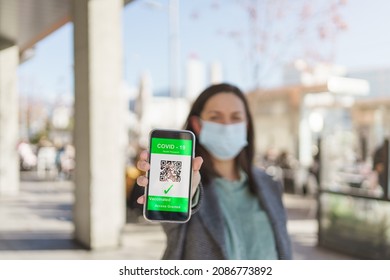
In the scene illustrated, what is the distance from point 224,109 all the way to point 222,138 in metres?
0.09

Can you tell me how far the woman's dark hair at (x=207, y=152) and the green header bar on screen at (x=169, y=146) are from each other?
175 millimetres

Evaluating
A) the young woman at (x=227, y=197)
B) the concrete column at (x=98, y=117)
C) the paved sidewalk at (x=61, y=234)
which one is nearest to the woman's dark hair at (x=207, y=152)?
the young woman at (x=227, y=197)

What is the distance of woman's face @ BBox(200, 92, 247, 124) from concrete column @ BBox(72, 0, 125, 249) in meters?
2.39

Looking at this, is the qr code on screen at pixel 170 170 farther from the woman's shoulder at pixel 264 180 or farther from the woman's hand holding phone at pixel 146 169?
the woman's shoulder at pixel 264 180

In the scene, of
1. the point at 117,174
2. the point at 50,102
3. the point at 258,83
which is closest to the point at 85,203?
the point at 117,174

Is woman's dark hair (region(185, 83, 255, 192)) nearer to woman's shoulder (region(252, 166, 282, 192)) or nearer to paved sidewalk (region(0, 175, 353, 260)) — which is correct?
woman's shoulder (region(252, 166, 282, 192))

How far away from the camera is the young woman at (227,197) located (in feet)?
4.31

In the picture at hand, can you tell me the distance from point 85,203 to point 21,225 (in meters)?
1.06

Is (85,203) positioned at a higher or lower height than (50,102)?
lower

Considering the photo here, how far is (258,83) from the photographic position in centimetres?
416

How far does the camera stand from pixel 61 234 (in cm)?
424

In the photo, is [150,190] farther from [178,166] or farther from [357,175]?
[357,175]

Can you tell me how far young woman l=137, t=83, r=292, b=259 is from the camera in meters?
1.31

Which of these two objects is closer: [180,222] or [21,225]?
[180,222]
